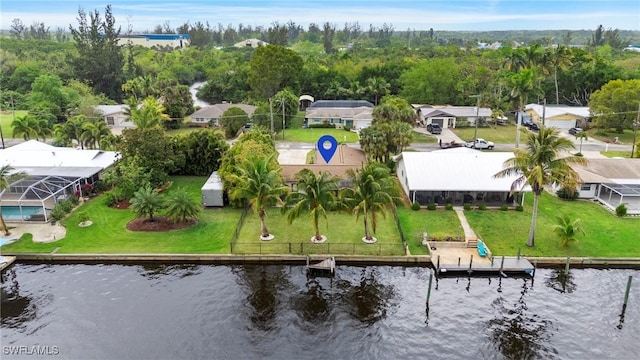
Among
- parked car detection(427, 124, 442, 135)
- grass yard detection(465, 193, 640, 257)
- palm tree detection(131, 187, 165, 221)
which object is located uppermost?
parked car detection(427, 124, 442, 135)

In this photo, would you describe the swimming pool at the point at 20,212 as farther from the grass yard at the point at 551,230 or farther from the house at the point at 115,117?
the house at the point at 115,117

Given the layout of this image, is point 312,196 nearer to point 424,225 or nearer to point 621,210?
point 424,225

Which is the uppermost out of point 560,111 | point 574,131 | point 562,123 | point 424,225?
point 560,111

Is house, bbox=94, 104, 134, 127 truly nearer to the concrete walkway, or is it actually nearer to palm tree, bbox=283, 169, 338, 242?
palm tree, bbox=283, 169, 338, 242

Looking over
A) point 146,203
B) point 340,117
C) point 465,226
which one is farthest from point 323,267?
point 340,117

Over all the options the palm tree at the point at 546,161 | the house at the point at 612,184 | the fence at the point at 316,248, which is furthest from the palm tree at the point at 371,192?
the house at the point at 612,184

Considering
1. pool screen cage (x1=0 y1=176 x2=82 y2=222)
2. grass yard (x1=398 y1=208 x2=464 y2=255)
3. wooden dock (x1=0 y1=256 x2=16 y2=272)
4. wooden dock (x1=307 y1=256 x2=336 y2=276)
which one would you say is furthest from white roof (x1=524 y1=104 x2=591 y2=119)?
wooden dock (x1=0 y1=256 x2=16 y2=272)

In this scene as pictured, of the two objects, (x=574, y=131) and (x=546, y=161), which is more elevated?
(x=546, y=161)

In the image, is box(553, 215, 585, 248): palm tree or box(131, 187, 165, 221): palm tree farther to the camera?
box(131, 187, 165, 221): palm tree
